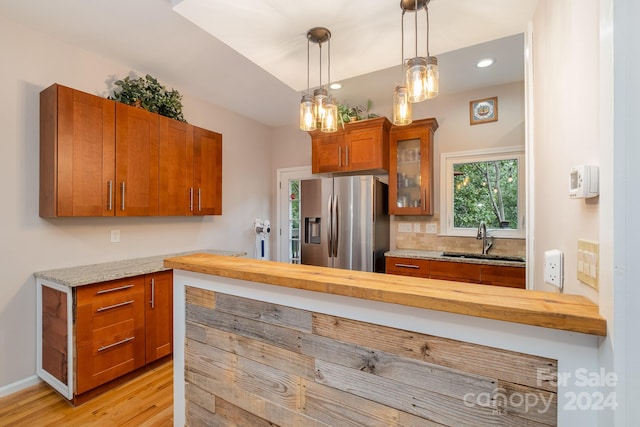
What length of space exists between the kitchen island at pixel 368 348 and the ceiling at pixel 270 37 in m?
1.32

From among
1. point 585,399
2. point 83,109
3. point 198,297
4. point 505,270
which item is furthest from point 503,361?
point 83,109

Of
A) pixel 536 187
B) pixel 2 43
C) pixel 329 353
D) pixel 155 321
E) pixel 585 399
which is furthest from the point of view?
pixel 155 321

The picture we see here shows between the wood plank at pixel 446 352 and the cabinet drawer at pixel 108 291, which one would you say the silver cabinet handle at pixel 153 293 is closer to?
the cabinet drawer at pixel 108 291

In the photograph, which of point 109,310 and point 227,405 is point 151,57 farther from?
point 227,405

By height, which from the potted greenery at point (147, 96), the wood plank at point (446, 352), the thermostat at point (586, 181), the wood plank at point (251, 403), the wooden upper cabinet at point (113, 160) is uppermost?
the potted greenery at point (147, 96)

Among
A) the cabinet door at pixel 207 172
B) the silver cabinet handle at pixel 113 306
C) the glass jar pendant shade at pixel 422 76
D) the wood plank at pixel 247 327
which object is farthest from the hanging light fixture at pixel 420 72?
the silver cabinet handle at pixel 113 306

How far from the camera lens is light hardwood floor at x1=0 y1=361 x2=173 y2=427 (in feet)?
6.06

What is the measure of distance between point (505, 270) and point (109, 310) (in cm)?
325

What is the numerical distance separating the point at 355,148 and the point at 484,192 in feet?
4.96

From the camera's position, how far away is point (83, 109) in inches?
85.4

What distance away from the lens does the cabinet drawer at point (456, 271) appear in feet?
8.83

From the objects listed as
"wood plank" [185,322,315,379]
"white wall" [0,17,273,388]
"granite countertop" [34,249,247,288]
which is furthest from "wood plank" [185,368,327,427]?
"white wall" [0,17,273,388]

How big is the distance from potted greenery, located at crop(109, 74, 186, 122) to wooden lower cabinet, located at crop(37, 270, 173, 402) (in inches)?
60.4

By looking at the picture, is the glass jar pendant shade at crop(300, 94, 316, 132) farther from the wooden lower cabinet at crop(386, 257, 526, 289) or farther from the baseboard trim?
the baseboard trim
